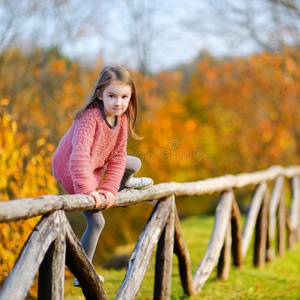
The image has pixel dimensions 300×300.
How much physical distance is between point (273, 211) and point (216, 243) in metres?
2.42

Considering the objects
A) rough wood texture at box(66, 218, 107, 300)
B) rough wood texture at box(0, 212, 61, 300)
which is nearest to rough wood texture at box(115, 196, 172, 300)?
rough wood texture at box(66, 218, 107, 300)

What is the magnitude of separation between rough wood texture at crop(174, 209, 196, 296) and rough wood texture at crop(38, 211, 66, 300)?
176 centimetres

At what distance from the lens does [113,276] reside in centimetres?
608

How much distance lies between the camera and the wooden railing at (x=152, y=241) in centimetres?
258

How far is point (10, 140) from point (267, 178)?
12.2ft

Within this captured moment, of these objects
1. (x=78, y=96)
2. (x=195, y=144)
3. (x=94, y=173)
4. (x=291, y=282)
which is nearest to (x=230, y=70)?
(x=195, y=144)

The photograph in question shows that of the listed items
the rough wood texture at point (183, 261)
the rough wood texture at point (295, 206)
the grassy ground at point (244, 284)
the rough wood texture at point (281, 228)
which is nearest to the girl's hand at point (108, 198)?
the rough wood texture at point (183, 261)

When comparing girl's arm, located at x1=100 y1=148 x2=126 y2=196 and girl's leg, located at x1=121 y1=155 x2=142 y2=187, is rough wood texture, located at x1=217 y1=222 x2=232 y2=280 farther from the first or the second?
girl's arm, located at x1=100 y1=148 x2=126 y2=196

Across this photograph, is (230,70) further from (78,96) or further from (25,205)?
(25,205)

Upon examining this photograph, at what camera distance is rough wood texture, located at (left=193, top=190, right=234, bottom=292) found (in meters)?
5.04

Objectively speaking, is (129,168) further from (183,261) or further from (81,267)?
(183,261)

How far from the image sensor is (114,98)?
3465 millimetres


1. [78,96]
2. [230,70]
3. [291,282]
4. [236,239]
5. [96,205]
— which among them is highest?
[230,70]

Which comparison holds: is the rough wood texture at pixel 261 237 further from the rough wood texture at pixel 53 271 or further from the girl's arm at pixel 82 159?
the rough wood texture at pixel 53 271
